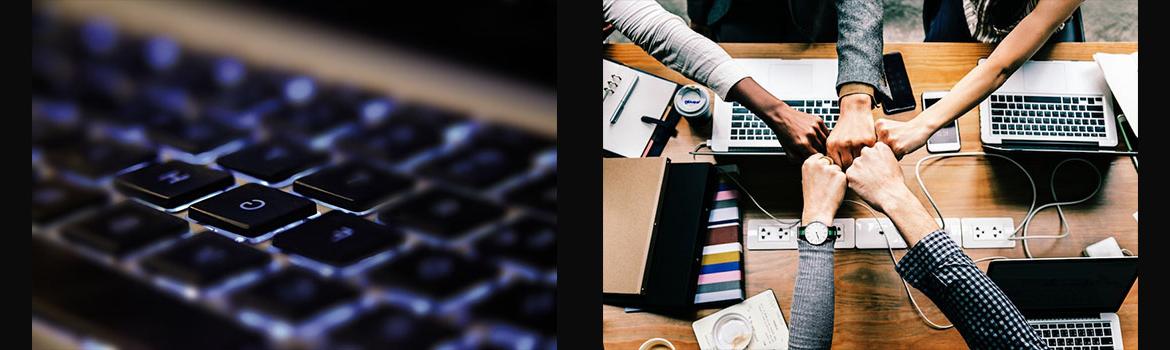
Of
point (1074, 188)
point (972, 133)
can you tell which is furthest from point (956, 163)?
point (1074, 188)

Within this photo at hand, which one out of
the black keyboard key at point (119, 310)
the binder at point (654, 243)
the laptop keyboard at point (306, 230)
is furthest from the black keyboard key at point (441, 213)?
the binder at point (654, 243)

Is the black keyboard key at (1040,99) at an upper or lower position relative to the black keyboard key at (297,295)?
upper

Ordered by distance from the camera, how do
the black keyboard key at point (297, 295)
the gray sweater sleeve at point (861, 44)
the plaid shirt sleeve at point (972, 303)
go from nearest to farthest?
the black keyboard key at point (297, 295) → the plaid shirt sleeve at point (972, 303) → the gray sweater sleeve at point (861, 44)

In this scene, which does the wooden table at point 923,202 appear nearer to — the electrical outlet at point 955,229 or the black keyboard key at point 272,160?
the electrical outlet at point 955,229

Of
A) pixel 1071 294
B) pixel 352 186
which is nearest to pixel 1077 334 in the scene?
pixel 1071 294

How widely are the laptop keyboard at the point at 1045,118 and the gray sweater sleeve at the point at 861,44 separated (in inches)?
5.8

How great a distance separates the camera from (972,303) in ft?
2.56

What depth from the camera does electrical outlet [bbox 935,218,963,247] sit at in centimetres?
88

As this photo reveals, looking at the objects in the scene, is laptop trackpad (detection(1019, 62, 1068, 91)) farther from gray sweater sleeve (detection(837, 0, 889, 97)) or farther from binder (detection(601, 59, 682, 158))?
binder (detection(601, 59, 682, 158))

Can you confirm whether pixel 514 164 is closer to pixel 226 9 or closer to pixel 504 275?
pixel 504 275

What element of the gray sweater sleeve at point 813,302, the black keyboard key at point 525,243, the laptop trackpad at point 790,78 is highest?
A: the laptop trackpad at point 790,78

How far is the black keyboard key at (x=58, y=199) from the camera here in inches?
18.2

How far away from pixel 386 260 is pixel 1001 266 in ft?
2.46

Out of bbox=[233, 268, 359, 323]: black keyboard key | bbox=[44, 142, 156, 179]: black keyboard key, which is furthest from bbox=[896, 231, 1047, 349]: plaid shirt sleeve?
bbox=[44, 142, 156, 179]: black keyboard key
